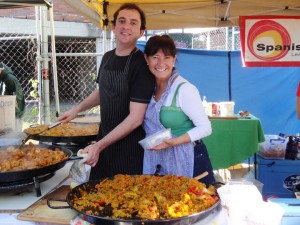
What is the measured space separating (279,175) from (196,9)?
2545 millimetres

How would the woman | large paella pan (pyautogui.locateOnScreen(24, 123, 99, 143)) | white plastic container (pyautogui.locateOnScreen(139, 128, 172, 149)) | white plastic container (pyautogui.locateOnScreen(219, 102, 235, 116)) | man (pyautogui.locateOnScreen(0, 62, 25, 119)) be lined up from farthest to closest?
white plastic container (pyautogui.locateOnScreen(219, 102, 235, 116)) < man (pyautogui.locateOnScreen(0, 62, 25, 119)) < large paella pan (pyautogui.locateOnScreen(24, 123, 99, 143)) < the woman < white plastic container (pyautogui.locateOnScreen(139, 128, 172, 149))

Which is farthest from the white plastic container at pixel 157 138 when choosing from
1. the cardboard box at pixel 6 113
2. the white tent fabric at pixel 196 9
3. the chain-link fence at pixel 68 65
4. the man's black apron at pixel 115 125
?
the chain-link fence at pixel 68 65

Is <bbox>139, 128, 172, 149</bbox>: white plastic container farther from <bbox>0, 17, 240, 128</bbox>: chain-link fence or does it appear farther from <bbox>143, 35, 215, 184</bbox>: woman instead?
<bbox>0, 17, 240, 128</bbox>: chain-link fence

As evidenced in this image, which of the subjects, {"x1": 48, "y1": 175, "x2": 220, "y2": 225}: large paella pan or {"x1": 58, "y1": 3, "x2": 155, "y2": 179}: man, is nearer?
{"x1": 48, "y1": 175, "x2": 220, "y2": 225}: large paella pan

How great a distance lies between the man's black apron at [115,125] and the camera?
7.63ft

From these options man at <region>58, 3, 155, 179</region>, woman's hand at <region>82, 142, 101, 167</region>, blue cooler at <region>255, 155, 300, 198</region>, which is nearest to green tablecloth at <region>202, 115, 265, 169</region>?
blue cooler at <region>255, 155, 300, 198</region>

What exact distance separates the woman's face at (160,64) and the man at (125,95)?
56 millimetres

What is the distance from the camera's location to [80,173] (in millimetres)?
1883

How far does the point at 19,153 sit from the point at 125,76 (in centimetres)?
81

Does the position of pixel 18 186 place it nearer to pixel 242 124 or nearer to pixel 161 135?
pixel 161 135

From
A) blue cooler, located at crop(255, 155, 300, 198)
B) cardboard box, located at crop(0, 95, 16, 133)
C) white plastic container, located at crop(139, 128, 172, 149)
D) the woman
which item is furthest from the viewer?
blue cooler, located at crop(255, 155, 300, 198)

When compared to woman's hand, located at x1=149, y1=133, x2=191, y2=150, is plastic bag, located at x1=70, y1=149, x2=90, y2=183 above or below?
below

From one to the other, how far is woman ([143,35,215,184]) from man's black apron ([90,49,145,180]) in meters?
0.08

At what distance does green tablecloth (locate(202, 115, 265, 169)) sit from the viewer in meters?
5.13
